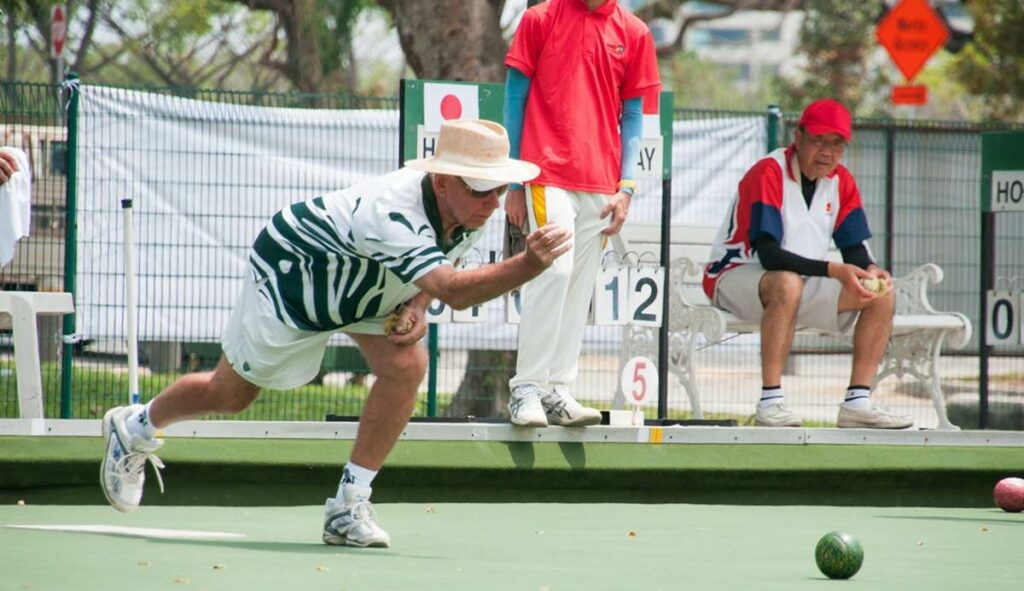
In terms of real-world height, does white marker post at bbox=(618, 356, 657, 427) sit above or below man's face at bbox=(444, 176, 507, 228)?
below

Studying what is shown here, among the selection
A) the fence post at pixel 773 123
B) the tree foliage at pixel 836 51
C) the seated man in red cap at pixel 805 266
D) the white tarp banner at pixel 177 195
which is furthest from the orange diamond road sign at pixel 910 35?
the tree foliage at pixel 836 51

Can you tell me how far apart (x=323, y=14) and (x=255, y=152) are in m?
16.2

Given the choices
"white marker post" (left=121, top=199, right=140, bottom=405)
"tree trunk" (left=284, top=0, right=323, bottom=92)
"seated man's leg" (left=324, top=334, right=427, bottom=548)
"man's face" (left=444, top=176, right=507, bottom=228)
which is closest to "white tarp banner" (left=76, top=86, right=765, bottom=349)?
"white marker post" (left=121, top=199, right=140, bottom=405)

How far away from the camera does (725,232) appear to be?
856 cm

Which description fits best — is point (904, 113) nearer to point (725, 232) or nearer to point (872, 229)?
point (872, 229)

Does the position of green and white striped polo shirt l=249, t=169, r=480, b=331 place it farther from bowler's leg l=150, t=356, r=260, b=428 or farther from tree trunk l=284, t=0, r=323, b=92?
tree trunk l=284, t=0, r=323, b=92

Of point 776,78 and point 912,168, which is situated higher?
→ point 776,78

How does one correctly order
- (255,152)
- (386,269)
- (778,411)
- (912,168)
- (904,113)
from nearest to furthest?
(386,269) → (778,411) → (255,152) → (912,168) → (904,113)

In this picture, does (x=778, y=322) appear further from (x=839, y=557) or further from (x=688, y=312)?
(x=839, y=557)

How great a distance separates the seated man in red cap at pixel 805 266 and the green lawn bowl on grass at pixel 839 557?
310cm

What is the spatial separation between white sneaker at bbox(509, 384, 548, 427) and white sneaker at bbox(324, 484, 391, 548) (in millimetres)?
1736

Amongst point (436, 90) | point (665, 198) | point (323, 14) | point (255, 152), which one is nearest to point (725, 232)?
point (665, 198)

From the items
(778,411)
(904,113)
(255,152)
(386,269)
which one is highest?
(904,113)

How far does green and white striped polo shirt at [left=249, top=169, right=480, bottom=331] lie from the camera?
530cm
